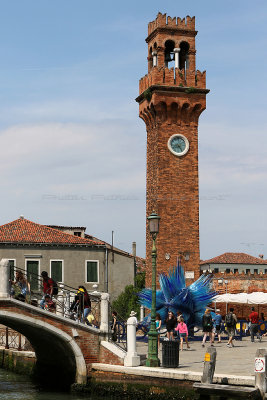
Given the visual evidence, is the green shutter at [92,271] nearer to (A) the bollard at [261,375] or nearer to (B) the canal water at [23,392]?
(B) the canal water at [23,392]

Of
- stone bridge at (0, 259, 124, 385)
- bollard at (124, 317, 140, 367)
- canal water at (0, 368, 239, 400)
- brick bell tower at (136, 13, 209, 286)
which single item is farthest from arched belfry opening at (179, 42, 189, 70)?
bollard at (124, 317, 140, 367)

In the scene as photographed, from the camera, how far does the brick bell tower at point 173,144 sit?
3691 centimetres

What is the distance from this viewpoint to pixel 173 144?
37.5m

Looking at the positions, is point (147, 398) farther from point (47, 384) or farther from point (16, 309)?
point (47, 384)

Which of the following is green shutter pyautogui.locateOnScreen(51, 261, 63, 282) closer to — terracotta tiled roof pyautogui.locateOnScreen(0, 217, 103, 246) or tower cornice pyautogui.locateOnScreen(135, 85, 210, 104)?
terracotta tiled roof pyautogui.locateOnScreen(0, 217, 103, 246)

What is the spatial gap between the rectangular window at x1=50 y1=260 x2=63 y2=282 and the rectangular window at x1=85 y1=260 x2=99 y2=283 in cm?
164

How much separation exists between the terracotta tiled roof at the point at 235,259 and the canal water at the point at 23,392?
170 feet

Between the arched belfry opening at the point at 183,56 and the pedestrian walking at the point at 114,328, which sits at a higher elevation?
the arched belfry opening at the point at 183,56

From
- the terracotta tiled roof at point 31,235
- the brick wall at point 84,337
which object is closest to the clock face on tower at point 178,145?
the terracotta tiled roof at point 31,235

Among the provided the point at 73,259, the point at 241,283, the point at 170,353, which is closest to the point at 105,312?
the point at 170,353

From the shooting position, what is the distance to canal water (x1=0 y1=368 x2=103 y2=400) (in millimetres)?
20781

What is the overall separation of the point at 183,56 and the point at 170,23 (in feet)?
6.42

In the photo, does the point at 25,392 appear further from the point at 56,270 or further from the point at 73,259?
the point at 73,259

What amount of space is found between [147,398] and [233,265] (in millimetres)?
59469
